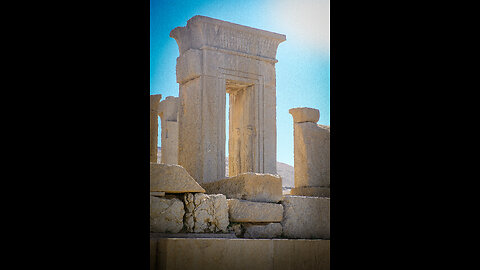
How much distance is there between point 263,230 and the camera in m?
5.02

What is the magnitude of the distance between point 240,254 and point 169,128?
28.1ft

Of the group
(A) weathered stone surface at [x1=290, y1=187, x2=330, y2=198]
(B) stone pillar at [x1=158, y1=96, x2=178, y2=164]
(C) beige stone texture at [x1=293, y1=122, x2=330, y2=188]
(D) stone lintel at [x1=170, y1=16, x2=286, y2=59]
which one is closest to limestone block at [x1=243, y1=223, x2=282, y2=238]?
(A) weathered stone surface at [x1=290, y1=187, x2=330, y2=198]

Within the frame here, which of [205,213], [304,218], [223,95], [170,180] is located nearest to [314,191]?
[223,95]

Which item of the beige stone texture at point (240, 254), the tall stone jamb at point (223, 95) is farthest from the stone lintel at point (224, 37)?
the beige stone texture at point (240, 254)

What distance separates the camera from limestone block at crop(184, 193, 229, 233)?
4.52 meters

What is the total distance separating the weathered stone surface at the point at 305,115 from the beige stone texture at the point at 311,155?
64mm

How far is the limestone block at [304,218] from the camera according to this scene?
5.22 meters

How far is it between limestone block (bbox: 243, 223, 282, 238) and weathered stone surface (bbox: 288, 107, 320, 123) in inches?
129

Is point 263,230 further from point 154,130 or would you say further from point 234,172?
point 234,172
